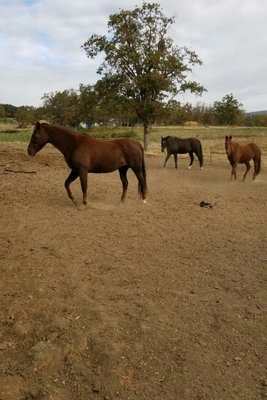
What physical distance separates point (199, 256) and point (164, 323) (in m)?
2.33

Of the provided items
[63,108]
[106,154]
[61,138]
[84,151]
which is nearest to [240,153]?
[106,154]

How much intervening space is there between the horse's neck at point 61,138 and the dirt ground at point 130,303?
1329 millimetres

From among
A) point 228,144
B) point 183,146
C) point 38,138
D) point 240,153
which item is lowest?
point 183,146

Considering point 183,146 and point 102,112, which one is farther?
point 102,112

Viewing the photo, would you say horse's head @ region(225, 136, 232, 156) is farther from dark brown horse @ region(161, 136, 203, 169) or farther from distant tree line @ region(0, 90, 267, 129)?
distant tree line @ region(0, 90, 267, 129)

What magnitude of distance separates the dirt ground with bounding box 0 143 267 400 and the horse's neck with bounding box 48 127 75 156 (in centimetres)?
133

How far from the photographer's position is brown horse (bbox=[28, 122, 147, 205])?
9.55 meters

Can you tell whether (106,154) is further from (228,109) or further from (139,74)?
(228,109)

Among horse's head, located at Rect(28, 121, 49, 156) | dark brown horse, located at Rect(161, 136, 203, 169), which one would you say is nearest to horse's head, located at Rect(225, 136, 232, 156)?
dark brown horse, located at Rect(161, 136, 203, 169)

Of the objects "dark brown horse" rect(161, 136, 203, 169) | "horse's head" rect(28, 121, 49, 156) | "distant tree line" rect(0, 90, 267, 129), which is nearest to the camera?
"horse's head" rect(28, 121, 49, 156)

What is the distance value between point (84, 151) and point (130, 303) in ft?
17.3

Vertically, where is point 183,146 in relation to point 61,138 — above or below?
below

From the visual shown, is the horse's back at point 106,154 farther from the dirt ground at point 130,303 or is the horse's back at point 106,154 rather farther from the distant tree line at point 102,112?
the distant tree line at point 102,112

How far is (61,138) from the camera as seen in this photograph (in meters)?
9.69
